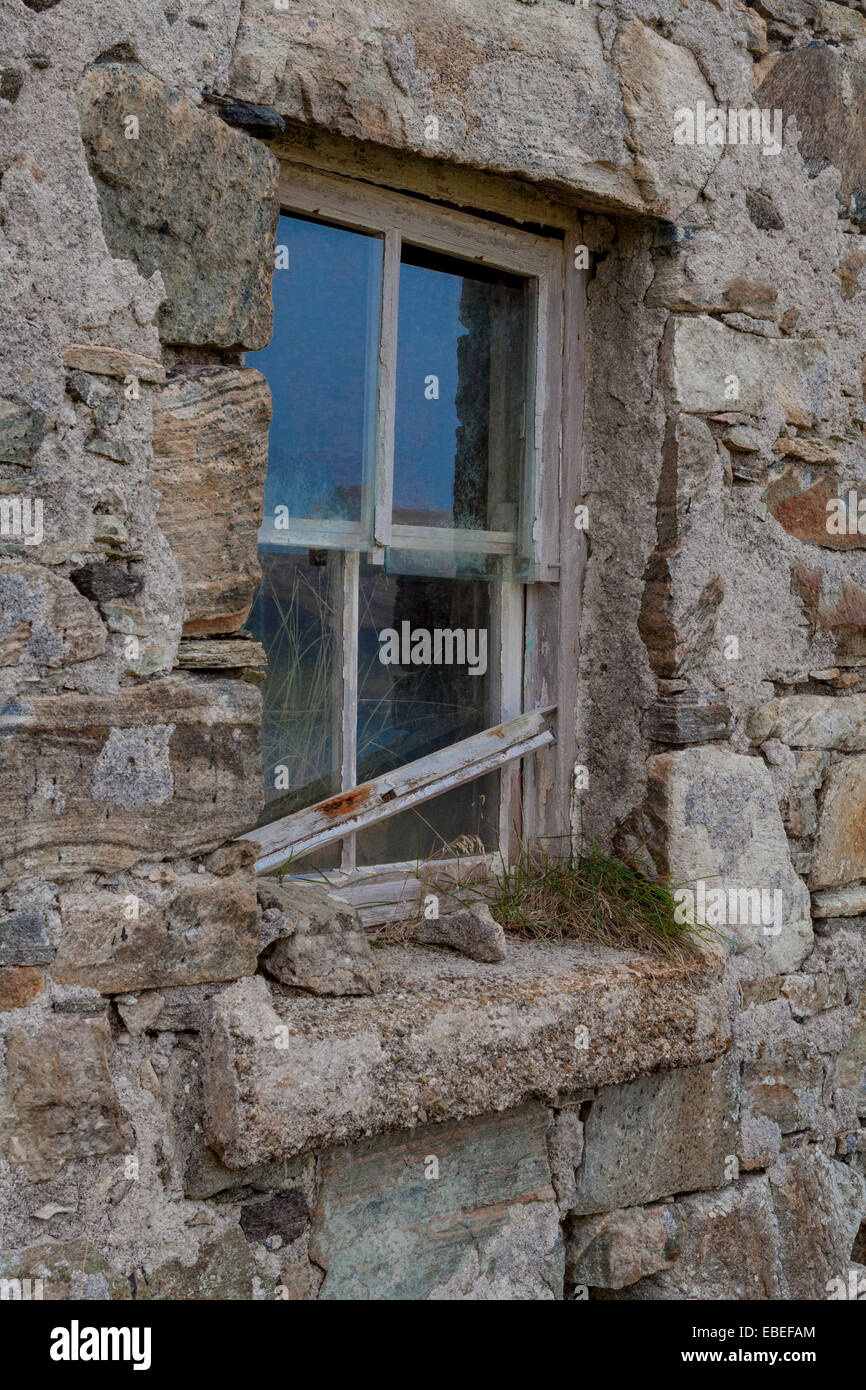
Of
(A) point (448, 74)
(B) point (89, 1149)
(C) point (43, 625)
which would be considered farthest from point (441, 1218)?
(A) point (448, 74)

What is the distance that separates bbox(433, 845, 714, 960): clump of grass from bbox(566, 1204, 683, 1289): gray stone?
51cm

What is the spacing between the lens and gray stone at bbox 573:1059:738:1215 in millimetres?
2059

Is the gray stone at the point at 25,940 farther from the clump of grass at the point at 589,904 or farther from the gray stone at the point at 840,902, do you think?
the gray stone at the point at 840,902

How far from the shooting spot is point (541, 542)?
90.7 inches

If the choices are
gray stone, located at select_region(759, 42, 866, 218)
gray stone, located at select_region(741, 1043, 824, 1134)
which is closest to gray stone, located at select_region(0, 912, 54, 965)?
gray stone, located at select_region(741, 1043, 824, 1134)

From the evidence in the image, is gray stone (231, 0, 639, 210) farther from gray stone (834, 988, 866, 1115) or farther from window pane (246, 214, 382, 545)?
gray stone (834, 988, 866, 1115)

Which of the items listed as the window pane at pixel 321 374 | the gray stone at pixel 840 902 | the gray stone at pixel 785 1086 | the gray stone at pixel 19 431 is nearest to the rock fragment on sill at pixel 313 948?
the window pane at pixel 321 374

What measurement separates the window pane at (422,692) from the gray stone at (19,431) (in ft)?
2.43

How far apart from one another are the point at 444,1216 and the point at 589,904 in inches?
25.6

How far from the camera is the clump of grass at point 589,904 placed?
2.17m

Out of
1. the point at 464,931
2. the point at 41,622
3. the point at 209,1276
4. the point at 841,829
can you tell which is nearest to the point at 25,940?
the point at 41,622

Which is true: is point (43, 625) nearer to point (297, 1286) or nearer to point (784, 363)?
point (297, 1286)

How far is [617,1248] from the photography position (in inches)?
81.1

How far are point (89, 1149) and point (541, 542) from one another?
4.65ft
